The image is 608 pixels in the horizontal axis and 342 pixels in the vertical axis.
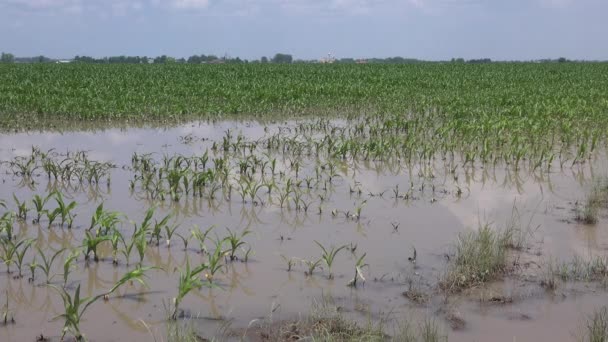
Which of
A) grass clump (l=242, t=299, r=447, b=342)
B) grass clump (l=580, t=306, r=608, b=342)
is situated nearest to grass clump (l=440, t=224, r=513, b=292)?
grass clump (l=242, t=299, r=447, b=342)

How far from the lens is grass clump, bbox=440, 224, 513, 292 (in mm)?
4047

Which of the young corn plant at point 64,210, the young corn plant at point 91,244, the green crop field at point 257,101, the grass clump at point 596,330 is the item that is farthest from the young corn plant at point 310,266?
the green crop field at point 257,101

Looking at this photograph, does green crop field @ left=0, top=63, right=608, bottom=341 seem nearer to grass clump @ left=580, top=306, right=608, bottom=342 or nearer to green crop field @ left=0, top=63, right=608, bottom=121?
grass clump @ left=580, top=306, right=608, bottom=342

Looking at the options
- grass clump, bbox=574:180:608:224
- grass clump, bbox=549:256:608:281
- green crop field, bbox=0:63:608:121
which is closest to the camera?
grass clump, bbox=549:256:608:281

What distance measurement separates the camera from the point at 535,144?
995 cm

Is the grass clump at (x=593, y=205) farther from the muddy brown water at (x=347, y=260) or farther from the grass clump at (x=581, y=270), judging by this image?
the grass clump at (x=581, y=270)

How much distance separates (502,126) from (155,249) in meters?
7.91

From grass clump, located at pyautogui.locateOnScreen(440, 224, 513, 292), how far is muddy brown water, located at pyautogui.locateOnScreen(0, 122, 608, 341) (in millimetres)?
108

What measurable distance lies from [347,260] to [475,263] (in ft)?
3.18

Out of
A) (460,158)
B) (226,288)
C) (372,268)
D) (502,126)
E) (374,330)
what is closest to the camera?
(374,330)

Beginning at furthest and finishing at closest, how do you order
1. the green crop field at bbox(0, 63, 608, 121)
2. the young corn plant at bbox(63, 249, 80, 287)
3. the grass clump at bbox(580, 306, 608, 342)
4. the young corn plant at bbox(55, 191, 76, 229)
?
the green crop field at bbox(0, 63, 608, 121)
the young corn plant at bbox(55, 191, 76, 229)
the young corn plant at bbox(63, 249, 80, 287)
the grass clump at bbox(580, 306, 608, 342)

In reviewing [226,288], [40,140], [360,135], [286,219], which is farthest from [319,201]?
[40,140]

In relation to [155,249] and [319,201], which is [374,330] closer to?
[155,249]

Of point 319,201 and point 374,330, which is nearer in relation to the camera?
point 374,330
